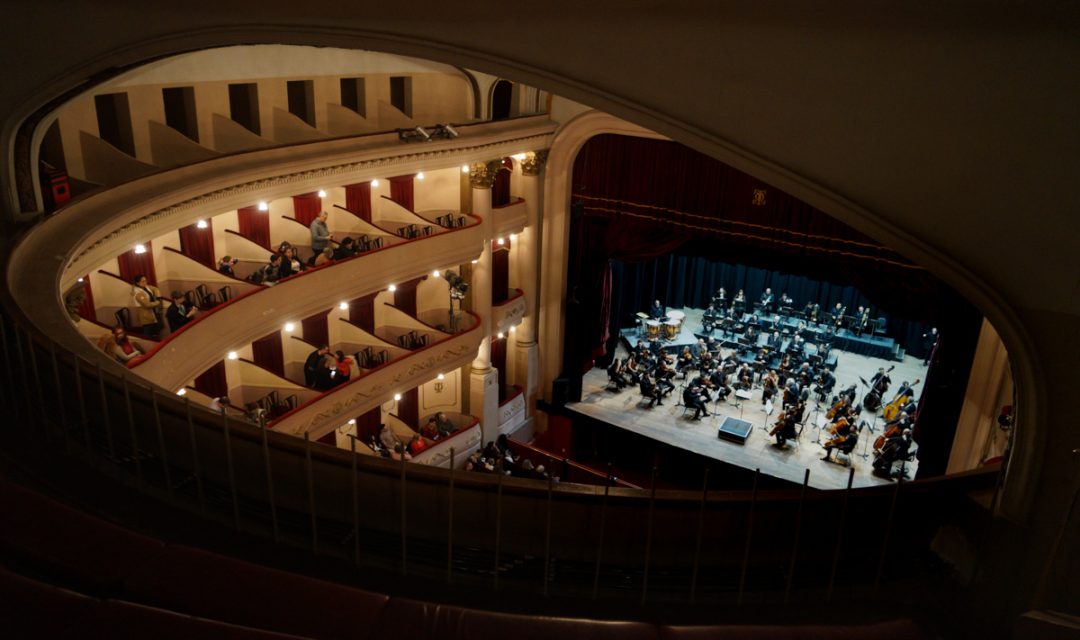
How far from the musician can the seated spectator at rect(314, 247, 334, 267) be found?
38.1 feet

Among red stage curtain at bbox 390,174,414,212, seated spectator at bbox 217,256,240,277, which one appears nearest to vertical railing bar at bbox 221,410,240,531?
seated spectator at bbox 217,256,240,277

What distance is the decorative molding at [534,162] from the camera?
17328 millimetres

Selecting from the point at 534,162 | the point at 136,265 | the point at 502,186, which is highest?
the point at 534,162

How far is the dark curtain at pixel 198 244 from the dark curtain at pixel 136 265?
0.52 m

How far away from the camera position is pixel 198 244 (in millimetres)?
12586

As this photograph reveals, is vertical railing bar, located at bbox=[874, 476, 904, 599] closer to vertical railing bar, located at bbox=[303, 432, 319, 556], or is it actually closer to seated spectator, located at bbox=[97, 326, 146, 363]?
vertical railing bar, located at bbox=[303, 432, 319, 556]

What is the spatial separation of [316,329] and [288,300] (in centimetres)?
238

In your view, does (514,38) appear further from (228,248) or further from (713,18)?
(228,248)

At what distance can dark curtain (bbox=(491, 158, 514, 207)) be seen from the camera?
17.6 metres

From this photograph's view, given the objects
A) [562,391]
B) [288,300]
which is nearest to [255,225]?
[288,300]

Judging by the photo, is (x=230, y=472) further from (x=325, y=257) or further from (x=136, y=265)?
Answer: (x=325, y=257)

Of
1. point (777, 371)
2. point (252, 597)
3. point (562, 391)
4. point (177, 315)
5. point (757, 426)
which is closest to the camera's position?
point (252, 597)

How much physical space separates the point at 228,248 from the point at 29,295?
6833 mm

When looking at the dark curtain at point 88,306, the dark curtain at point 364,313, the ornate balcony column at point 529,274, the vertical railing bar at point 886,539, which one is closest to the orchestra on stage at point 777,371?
the ornate balcony column at point 529,274
